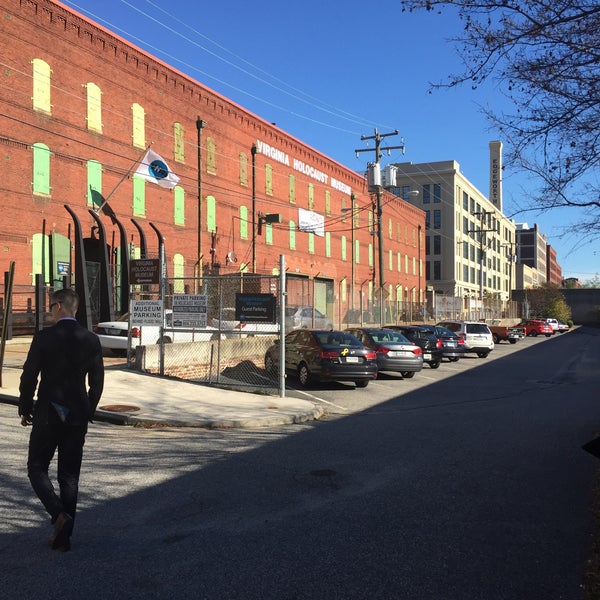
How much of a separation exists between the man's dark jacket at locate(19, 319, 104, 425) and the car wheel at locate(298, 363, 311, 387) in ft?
33.9

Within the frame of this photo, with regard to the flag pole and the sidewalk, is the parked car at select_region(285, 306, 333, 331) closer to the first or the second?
the flag pole

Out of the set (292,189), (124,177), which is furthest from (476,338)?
(292,189)

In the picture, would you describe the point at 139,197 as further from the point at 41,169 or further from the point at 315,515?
the point at 315,515

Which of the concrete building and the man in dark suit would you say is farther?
the concrete building

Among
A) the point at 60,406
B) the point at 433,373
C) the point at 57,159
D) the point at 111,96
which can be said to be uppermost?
the point at 111,96

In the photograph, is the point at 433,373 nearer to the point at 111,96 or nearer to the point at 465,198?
the point at 111,96

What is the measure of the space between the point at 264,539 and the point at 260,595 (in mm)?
899

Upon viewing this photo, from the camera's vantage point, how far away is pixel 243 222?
35188mm

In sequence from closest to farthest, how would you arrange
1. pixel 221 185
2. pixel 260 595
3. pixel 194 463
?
pixel 260 595 → pixel 194 463 → pixel 221 185

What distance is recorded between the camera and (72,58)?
78.3 feet

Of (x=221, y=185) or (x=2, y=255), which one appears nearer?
(x=2, y=255)

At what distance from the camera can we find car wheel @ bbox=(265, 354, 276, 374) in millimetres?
16219

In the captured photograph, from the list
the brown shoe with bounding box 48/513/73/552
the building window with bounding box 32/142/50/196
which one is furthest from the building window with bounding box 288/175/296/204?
the brown shoe with bounding box 48/513/73/552

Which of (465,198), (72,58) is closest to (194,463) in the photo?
(72,58)
